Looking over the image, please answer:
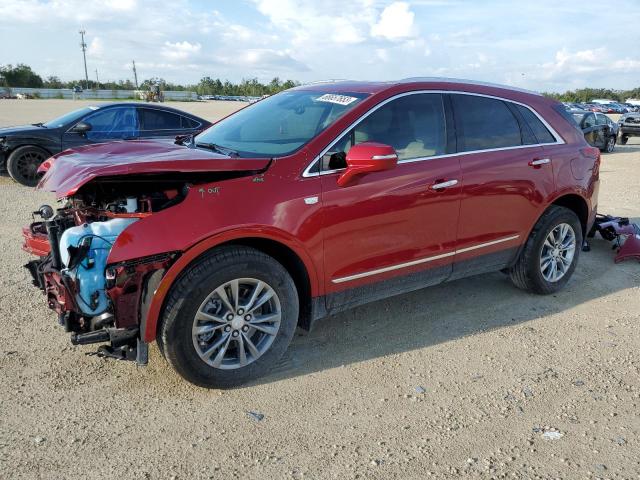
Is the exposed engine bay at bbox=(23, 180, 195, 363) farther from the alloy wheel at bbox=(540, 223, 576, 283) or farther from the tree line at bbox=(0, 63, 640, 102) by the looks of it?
the tree line at bbox=(0, 63, 640, 102)

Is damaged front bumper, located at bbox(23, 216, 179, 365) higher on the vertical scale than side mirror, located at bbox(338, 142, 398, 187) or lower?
lower

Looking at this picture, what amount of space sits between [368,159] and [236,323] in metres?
1.32

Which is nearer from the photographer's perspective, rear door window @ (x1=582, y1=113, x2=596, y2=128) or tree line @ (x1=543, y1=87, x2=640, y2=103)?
rear door window @ (x1=582, y1=113, x2=596, y2=128)

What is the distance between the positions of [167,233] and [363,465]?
1619 mm

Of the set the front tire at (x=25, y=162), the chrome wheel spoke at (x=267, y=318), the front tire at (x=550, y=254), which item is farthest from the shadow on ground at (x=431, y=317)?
the front tire at (x=25, y=162)

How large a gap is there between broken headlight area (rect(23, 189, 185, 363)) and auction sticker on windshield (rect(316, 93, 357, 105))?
4.55 ft

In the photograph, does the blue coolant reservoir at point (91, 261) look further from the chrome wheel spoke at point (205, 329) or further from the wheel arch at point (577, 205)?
the wheel arch at point (577, 205)

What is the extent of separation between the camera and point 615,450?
2861 mm

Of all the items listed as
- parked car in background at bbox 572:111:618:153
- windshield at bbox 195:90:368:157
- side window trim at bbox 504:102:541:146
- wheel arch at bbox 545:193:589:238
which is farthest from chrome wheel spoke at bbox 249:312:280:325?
parked car in background at bbox 572:111:618:153

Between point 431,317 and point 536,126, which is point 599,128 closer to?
point 536,126

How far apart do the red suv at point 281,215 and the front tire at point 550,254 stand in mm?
162

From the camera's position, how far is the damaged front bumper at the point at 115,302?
2924 mm

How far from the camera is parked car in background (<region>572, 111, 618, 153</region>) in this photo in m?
18.3

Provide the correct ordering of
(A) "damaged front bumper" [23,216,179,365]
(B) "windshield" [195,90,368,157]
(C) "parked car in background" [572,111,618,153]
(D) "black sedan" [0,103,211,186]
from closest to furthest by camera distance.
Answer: (A) "damaged front bumper" [23,216,179,365] < (B) "windshield" [195,90,368,157] < (D) "black sedan" [0,103,211,186] < (C) "parked car in background" [572,111,618,153]
